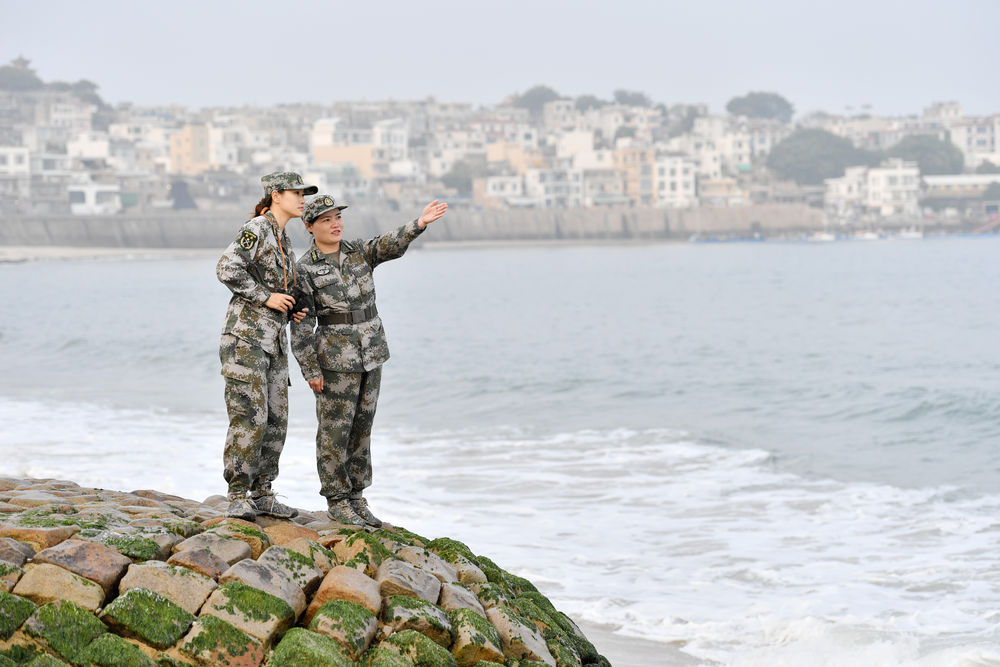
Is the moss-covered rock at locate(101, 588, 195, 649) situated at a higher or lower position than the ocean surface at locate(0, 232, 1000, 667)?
higher

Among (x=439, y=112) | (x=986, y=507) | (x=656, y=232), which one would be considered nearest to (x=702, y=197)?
(x=656, y=232)

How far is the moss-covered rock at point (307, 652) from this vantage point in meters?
4.76

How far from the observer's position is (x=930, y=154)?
171m

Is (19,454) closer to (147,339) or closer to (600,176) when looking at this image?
(147,339)

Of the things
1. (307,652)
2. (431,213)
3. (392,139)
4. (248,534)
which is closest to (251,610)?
(307,652)

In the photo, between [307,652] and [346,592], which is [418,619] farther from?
[307,652]

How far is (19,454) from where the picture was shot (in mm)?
13305

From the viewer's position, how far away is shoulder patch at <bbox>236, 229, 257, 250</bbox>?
5.86 meters

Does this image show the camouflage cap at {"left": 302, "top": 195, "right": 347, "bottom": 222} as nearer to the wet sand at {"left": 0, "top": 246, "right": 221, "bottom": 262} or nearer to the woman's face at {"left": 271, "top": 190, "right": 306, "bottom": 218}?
the woman's face at {"left": 271, "top": 190, "right": 306, "bottom": 218}

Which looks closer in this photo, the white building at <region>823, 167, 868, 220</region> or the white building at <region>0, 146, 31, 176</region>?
the white building at <region>0, 146, 31, 176</region>

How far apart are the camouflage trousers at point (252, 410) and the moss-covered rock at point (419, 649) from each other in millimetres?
1374

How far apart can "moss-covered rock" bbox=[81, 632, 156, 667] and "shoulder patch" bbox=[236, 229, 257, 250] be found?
1952mm

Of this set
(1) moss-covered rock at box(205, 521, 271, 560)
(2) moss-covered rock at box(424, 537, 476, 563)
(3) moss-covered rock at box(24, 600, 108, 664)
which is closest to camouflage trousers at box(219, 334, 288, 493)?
(1) moss-covered rock at box(205, 521, 271, 560)

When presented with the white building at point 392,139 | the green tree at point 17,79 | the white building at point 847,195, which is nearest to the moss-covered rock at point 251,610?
the white building at point 392,139
